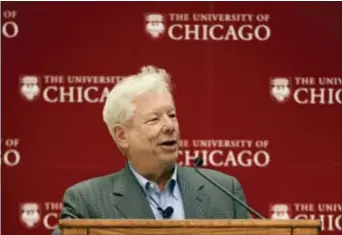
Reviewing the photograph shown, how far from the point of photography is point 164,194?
12.3ft

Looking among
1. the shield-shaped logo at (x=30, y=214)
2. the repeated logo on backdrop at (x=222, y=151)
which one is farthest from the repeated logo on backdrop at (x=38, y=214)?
the repeated logo on backdrop at (x=222, y=151)

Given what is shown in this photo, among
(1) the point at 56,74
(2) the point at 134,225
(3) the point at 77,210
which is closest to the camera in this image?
(2) the point at 134,225

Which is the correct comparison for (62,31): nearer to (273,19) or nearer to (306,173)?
(273,19)

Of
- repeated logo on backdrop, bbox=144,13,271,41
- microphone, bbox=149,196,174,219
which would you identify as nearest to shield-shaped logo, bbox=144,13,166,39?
repeated logo on backdrop, bbox=144,13,271,41

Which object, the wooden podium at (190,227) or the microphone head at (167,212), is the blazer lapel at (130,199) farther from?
the wooden podium at (190,227)

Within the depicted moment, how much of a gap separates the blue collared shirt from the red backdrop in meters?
1.69

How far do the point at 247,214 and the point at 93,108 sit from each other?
1.91m

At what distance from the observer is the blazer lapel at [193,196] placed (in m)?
3.67

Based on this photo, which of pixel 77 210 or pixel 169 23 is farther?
pixel 169 23

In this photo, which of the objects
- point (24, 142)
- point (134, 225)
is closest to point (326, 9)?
point (24, 142)

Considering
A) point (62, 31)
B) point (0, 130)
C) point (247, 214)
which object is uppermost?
point (62, 31)

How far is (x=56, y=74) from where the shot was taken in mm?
5441

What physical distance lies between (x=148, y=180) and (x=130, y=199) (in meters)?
0.12

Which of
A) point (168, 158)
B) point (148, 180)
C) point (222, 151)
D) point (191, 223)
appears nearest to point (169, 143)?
point (168, 158)
